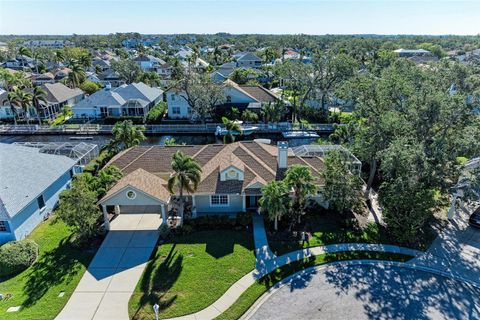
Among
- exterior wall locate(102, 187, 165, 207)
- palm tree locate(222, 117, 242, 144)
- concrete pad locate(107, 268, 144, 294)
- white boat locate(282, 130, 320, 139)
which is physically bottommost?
concrete pad locate(107, 268, 144, 294)

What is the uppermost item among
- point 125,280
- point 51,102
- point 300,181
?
point 51,102

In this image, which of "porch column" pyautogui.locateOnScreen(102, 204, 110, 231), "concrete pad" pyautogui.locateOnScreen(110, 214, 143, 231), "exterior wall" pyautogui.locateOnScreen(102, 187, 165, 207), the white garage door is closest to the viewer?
"exterior wall" pyautogui.locateOnScreen(102, 187, 165, 207)

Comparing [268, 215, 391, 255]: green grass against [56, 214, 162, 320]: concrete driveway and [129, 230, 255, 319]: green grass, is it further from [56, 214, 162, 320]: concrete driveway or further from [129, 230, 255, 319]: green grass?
[56, 214, 162, 320]: concrete driveway

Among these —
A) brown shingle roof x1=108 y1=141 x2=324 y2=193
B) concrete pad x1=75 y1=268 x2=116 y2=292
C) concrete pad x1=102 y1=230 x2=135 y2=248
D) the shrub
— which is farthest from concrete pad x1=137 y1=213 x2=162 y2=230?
the shrub

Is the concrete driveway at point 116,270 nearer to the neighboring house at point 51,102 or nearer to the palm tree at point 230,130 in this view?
the palm tree at point 230,130

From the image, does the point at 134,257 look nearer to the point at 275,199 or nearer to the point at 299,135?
the point at 275,199

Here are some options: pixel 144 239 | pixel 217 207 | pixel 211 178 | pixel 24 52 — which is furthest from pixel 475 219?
pixel 24 52
